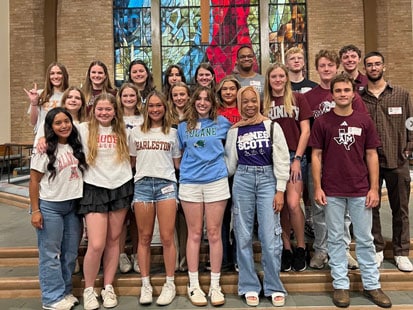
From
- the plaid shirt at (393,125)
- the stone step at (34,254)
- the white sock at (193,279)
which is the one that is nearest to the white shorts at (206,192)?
the white sock at (193,279)

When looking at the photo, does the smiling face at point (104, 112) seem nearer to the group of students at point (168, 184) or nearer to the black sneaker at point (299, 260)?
the group of students at point (168, 184)

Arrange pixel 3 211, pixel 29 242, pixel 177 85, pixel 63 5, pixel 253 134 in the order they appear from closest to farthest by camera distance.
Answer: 1. pixel 253 134
2. pixel 177 85
3. pixel 29 242
4. pixel 3 211
5. pixel 63 5

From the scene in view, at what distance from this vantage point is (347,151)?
2.94 meters

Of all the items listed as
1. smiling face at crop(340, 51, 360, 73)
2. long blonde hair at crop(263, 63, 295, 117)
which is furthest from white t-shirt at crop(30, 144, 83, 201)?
smiling face at crop(340, 51, 360, 73)

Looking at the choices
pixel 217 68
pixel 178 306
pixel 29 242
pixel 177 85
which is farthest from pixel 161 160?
pixel 217 68

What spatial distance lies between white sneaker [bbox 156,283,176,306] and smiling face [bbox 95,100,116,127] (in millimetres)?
1372

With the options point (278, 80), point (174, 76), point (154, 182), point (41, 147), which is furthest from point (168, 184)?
point (278, 80)

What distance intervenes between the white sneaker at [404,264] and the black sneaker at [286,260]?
0.94m

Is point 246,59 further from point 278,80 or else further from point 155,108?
point 155,108

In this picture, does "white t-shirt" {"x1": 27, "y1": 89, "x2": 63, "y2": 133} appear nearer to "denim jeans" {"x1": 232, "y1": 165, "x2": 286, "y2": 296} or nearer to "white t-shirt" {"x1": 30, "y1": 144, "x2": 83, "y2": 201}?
"white t-shirt" {"x1": 30, "y1": 144, "x2": 83, "y2": 201}

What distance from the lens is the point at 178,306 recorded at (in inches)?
119

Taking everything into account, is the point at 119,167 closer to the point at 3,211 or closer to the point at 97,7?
the point at 3,211

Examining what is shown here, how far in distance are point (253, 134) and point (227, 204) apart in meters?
0.67

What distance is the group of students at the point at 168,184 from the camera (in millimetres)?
2914
